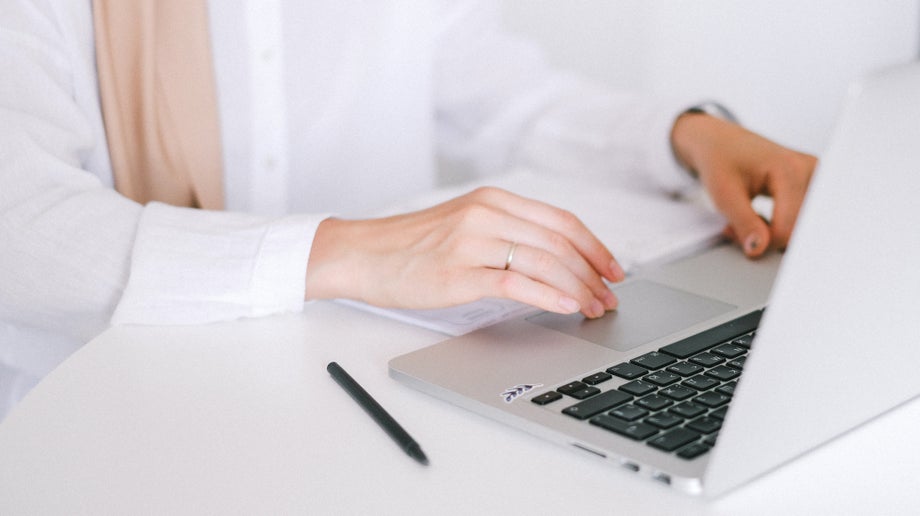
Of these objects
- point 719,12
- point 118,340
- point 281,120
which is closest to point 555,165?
point 281,120

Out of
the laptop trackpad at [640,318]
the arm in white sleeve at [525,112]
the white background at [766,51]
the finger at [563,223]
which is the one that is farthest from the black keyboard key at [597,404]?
the white background at [766,51]

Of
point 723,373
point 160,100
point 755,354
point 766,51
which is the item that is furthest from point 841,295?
point 766,51

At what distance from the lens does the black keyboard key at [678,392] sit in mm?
602

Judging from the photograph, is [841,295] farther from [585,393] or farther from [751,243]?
[751,243]

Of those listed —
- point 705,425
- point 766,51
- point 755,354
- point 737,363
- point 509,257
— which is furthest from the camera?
point 766,51

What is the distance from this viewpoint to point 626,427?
570 mm

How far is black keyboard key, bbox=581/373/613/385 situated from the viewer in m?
0.64

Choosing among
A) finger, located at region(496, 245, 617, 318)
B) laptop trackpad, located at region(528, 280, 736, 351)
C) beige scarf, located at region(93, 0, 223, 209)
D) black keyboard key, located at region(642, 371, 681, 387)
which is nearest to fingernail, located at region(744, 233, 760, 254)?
laptop trackpad, located at region(528, 280, 736, 351)

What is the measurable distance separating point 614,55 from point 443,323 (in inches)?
74.4

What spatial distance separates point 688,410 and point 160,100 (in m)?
0.81

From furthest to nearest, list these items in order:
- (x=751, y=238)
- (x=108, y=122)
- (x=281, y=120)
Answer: (x=281, y=120) → (x=108, y=122) → (x=751, y=238)

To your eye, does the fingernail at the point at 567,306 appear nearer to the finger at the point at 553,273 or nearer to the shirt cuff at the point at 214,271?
the finger at the point at 553,273

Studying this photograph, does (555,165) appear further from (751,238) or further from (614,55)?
(614,55)

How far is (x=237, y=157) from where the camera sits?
126cm
